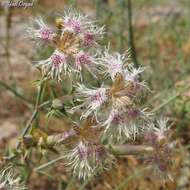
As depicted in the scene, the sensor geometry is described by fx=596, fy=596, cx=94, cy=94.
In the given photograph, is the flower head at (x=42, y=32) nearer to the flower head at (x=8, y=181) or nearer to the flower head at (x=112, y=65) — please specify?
the flower head at (x=112, y=65)

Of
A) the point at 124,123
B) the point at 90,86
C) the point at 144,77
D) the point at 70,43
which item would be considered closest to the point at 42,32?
the point at 70,43

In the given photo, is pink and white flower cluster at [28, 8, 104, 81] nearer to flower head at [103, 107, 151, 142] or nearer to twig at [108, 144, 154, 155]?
flower head at [103, 107, 151, 142]

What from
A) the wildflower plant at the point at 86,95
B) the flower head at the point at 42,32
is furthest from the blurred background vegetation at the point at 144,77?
the flower head at the point at 42,32

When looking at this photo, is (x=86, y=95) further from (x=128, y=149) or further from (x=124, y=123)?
(x=128, y=149)

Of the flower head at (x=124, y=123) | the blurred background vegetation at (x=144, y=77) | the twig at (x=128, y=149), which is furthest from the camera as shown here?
the blurred background vegetation at (x=144, y=77)

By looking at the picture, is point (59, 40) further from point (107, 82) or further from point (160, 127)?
point (160, 127)

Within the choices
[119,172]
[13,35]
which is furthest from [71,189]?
[13,35]
